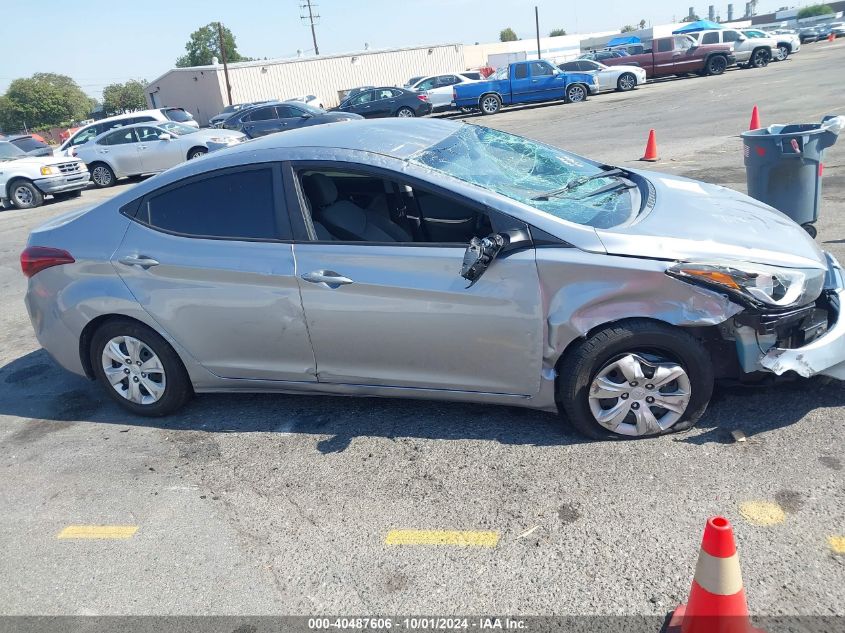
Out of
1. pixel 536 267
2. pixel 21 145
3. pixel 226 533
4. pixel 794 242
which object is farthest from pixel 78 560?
pixel 21 145

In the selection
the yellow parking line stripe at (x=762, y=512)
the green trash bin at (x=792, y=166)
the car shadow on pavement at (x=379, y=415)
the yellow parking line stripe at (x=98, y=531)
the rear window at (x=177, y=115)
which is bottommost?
the yellow parking line stripe at (x=762, y=512)

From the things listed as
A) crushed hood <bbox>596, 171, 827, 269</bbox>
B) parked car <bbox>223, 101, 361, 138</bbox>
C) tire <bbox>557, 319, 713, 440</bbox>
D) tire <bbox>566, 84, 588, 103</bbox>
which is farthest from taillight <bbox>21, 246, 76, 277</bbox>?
tire <bbox>566, 84, 588, 103</bbox>

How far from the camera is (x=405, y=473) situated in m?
3.79

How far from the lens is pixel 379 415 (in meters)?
4.41

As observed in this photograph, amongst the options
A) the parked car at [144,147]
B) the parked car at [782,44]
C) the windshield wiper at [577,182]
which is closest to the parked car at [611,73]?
the parked car at [782,44]

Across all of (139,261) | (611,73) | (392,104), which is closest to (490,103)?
(392,104)

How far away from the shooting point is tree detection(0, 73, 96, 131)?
8525 centimetres

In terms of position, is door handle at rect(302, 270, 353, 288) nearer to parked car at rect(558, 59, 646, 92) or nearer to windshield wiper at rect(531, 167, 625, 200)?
windshield wiper at rect(531, 167, 625, 200)

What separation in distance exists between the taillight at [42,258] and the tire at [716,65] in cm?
3278

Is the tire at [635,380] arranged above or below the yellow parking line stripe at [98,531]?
above

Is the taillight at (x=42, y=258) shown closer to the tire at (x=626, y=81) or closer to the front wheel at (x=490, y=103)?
the front wheel at (x=490, y=103)

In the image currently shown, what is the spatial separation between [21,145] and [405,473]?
2336 cm

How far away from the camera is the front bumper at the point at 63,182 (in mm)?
16844

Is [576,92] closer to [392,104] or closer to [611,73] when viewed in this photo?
[611,73]
